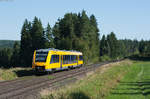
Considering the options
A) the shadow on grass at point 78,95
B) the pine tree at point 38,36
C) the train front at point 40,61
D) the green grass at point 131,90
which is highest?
the pine tree at point 38,36

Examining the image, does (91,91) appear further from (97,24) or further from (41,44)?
(97,24)

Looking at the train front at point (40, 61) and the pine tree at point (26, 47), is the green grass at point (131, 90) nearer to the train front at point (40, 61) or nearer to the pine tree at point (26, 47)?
the train front at point (40, 61)

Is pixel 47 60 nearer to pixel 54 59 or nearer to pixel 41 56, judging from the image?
pixel 41 56

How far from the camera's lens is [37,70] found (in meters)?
26.5

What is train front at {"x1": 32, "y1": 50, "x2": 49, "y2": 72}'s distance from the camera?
26.2 m

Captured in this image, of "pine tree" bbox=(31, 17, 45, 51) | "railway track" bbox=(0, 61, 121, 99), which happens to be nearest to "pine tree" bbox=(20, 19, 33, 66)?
"pine tree" bbox=(31, 17, 45, 51)

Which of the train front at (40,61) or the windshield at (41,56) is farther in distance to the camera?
the windshield at (41,56)

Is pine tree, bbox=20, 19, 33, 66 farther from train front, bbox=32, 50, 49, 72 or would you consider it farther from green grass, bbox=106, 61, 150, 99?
green grass, bbox=106, 61, 150, 99

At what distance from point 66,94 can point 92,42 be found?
221 ft

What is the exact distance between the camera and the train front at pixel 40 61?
1030 inches

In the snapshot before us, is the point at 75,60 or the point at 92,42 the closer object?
the point at 75,60

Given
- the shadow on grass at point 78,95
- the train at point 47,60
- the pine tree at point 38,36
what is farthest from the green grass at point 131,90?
the pine tree at point 38,36

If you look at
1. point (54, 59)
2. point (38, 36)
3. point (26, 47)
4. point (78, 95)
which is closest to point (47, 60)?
point (54, 59)

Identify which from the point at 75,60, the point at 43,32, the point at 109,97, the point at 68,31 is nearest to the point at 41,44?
the point at 43,32
